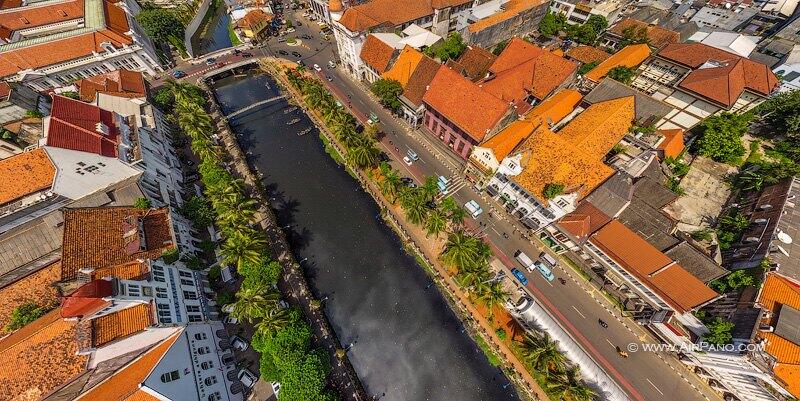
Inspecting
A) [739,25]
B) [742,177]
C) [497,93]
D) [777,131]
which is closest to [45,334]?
[497,93]

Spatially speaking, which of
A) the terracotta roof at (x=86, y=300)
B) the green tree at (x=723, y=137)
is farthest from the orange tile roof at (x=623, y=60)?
the terracotta roof at (x=86, y=300)

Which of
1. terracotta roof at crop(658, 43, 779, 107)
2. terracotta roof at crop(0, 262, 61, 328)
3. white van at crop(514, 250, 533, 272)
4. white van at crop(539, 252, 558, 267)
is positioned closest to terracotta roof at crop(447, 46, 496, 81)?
terracotta roof at crop(658, 43, 779, 107)

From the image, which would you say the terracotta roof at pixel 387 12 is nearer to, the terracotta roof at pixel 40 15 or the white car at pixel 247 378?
the white car at pixel 247 378

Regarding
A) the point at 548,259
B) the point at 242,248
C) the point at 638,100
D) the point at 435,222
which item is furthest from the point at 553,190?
the point at 242,248

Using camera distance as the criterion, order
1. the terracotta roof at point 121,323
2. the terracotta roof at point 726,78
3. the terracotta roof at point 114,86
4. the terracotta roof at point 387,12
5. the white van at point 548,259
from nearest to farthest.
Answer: the terracotta roof at point 121,323
the white van at point 548,259
the terracotta roof at point 726,78
the terracotta roof at point 114,86
the terracotta roof at point 387,12

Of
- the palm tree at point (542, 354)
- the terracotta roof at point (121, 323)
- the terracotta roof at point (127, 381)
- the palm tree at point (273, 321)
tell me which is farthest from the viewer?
the palm tree at point (273, 321)

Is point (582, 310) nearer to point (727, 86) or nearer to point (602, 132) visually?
point (602, 132)

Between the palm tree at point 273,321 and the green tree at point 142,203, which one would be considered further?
the green tree at point 142,203
